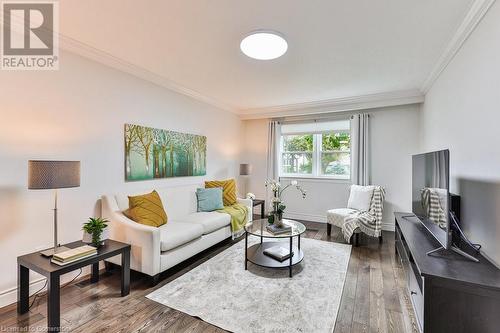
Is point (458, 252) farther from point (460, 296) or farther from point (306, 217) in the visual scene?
point (306, 217)

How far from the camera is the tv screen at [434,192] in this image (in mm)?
1858

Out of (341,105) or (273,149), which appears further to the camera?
(273,149)

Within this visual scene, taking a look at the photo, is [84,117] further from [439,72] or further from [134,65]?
[439,72]

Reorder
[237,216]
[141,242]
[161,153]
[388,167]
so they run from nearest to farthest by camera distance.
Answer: [141,242], [161,153], [237,216], [388,167]

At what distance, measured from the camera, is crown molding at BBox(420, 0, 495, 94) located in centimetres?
180

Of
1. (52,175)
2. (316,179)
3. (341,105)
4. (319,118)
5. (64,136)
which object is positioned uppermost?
(341,105)

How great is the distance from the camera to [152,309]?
6.77 ft

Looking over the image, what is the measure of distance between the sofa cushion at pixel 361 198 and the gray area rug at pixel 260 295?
118 centimetres

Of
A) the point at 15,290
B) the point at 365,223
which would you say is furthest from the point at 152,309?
the point at 365,223

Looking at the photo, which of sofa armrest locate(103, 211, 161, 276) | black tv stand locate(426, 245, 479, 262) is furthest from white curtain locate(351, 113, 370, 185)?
sofa armrest locate(103, 211, 161, 276)

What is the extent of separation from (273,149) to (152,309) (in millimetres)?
3942

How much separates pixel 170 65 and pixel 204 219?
6.85 ft

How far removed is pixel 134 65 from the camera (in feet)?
9.98

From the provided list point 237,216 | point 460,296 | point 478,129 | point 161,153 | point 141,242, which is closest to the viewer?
point 460,296
